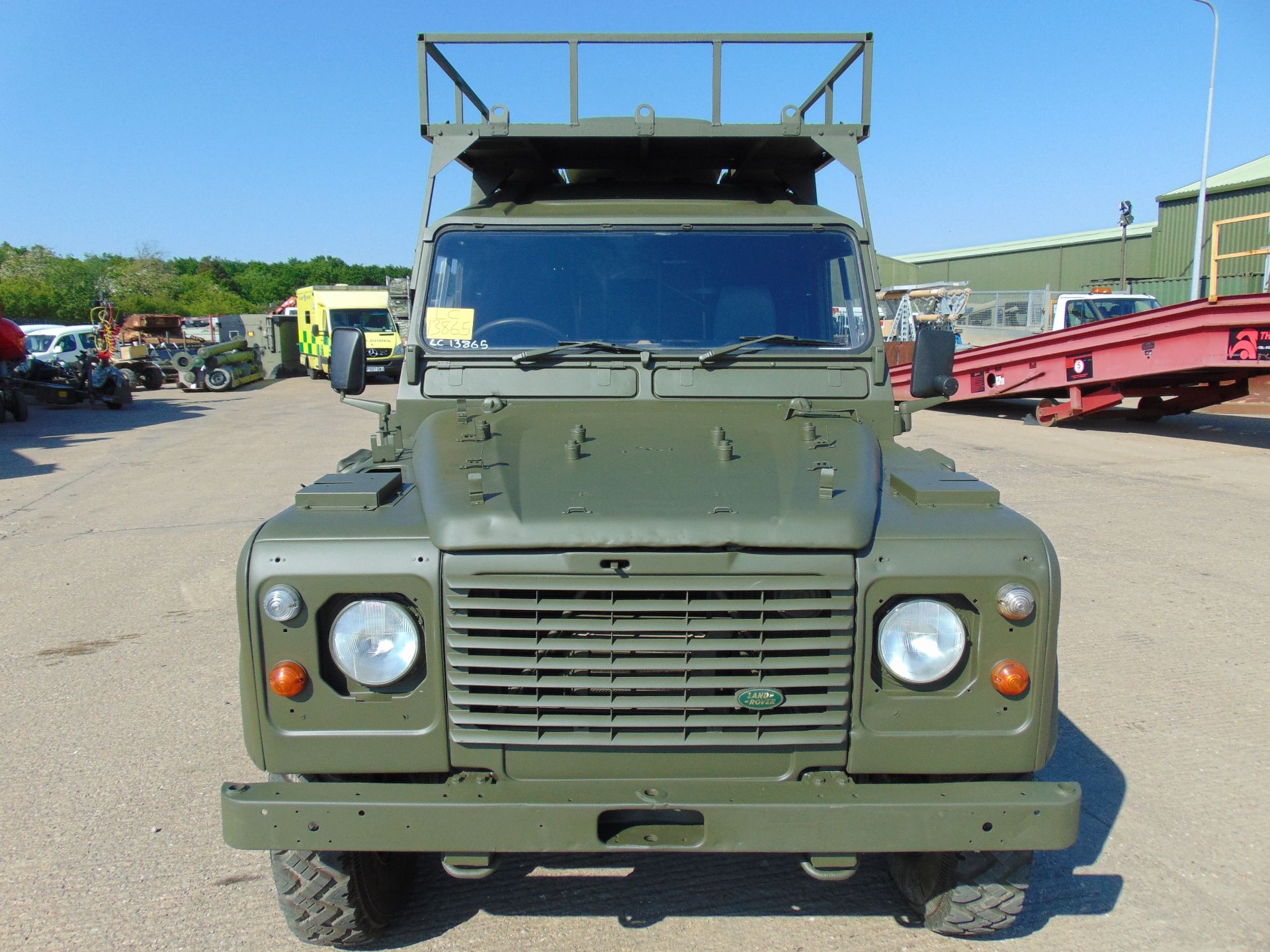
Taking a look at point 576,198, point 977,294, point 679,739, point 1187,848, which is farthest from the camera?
point 977,294

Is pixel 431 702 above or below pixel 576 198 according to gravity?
below

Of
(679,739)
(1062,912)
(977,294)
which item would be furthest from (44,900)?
(977,294)

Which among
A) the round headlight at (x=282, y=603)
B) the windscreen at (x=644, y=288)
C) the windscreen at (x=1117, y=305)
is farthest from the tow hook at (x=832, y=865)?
the windscreen at (x=1117, y=305)

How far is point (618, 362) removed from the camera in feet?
11.9

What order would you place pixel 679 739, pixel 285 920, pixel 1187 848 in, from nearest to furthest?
pixel 679 739
pixel 285 920
pixel 1187 848

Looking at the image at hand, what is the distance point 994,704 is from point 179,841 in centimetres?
275

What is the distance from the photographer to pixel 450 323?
3.77 metres

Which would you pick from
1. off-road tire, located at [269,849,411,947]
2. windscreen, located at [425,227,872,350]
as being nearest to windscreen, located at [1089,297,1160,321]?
windscreen, located at [425,227,872,350]

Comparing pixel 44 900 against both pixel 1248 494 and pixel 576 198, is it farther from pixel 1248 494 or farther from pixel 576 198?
pixel 1248 494

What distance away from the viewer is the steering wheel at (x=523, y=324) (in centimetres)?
373

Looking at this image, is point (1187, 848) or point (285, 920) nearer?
point (285, 920)

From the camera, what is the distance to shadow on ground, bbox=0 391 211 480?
13.0 m

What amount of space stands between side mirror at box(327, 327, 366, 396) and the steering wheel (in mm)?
590

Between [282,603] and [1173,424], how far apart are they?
15872 millimetres
